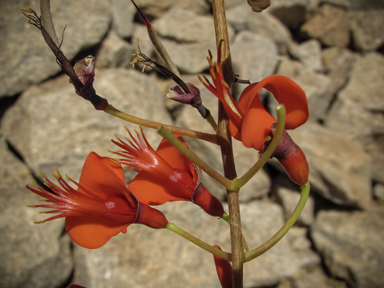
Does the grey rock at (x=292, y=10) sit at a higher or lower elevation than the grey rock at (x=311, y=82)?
higher

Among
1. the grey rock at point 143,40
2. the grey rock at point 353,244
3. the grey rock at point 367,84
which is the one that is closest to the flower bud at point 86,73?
the grey rock at point 143,40

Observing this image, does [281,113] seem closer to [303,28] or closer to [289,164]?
[289,164]

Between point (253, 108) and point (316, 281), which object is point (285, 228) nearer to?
point (253, 108)

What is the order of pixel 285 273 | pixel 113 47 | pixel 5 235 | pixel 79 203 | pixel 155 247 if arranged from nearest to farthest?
pixel 79 203, pixel 5 235, pixel 155 247, pixel 113 47, pixel 285 273

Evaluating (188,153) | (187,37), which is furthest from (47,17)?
(187,37)

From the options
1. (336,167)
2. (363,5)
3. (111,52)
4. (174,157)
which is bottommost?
(336,167)

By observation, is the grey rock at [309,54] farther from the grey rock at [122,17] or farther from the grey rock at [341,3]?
the grey rock at [122,17]

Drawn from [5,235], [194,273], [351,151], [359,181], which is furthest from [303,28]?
[5,235]
